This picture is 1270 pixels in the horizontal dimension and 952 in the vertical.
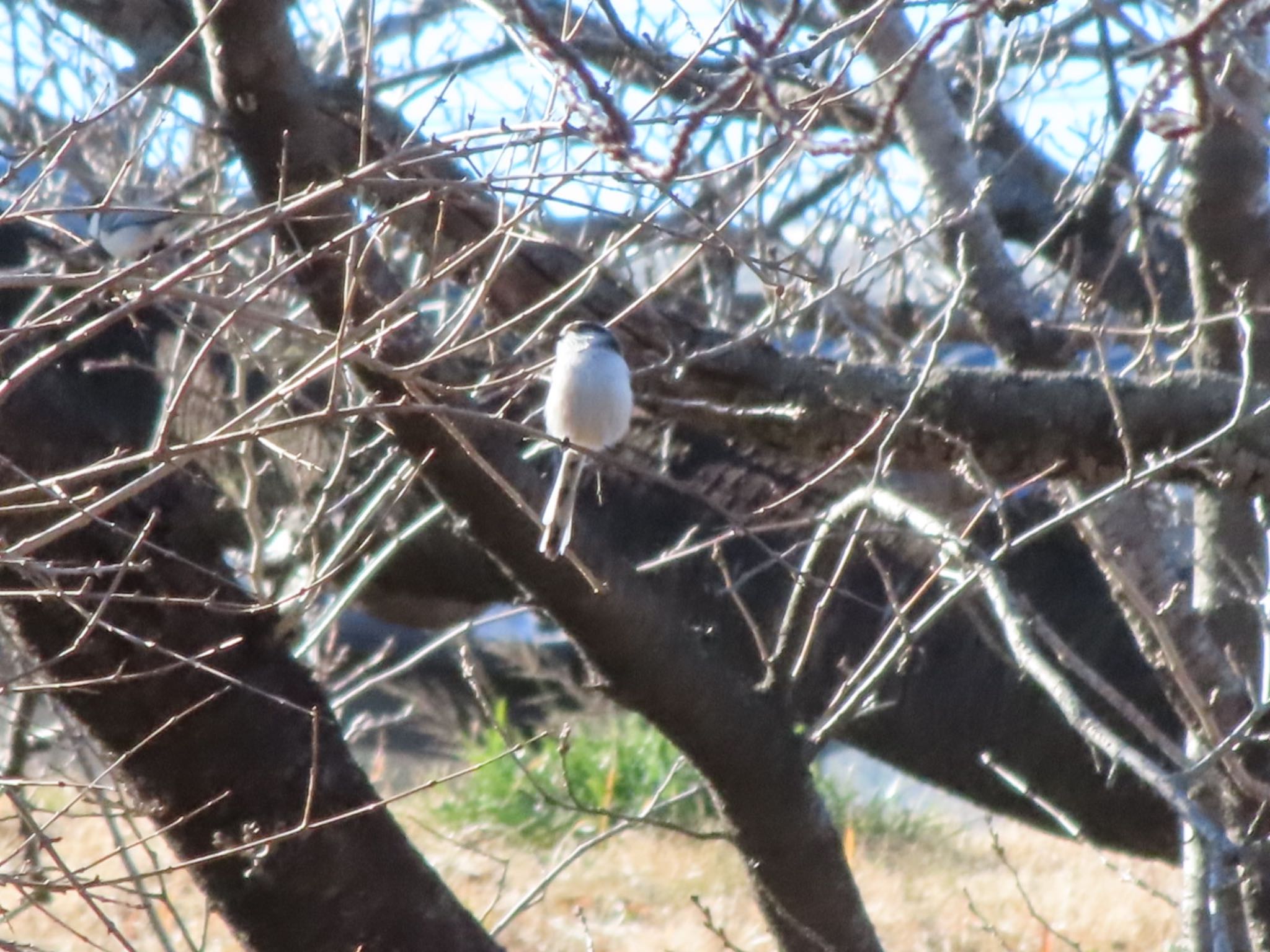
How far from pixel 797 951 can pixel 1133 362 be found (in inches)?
60.7

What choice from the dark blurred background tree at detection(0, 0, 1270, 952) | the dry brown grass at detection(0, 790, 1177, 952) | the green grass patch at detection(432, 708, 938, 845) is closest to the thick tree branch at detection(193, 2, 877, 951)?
the dark blurred background tree at detection(0, 0, 1270, 952)

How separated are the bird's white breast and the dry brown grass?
239 centimetres

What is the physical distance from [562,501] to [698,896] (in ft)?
9.89

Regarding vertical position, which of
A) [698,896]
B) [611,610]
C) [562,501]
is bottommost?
[698,896]

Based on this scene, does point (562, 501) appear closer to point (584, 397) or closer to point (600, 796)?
point (584, 397)

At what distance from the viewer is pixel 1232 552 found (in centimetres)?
338

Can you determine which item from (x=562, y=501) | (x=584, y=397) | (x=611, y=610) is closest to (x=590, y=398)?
(x=584, y=397)

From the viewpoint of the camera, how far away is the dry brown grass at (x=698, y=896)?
5.57 meters

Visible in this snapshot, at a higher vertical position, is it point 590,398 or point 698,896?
point 590,398

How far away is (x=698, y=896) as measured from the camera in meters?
5.41

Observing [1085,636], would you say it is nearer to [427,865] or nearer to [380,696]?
[427,865]

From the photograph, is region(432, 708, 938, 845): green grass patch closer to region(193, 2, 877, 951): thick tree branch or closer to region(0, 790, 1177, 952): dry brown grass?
region(0, 790, 1177, 952): dry brown grass

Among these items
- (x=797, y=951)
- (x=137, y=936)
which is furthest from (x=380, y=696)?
(x=797, y=951)

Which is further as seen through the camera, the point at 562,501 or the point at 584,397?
the point at 584,397
